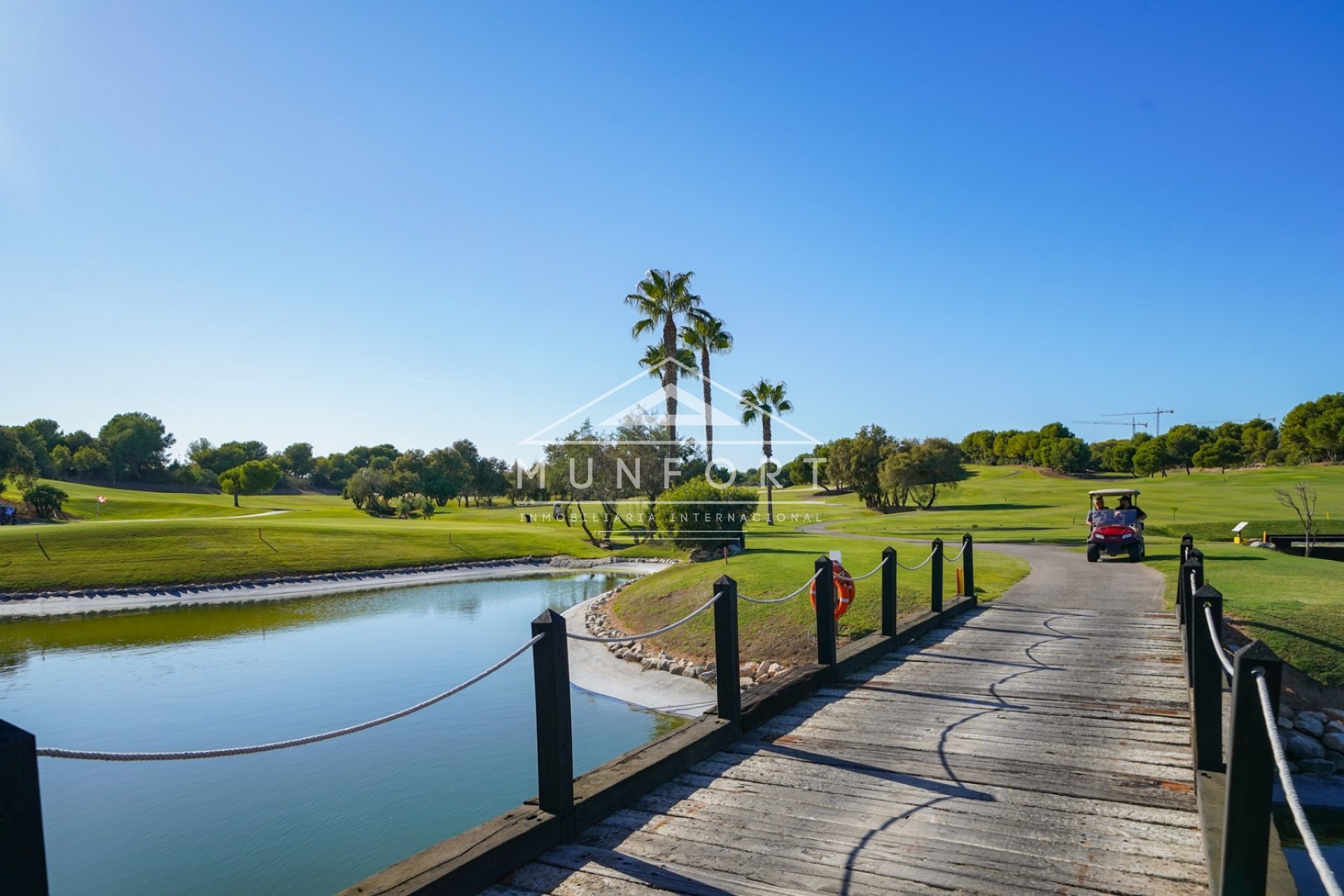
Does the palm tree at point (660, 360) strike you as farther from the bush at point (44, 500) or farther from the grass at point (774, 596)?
the bush at point (44, 500)

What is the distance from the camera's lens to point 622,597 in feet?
82.0

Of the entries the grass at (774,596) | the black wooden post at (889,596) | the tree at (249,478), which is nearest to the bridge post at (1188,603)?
the black wooden post at (889,596)

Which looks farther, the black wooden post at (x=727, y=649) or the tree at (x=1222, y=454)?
the tree at (x=1222, y=454)

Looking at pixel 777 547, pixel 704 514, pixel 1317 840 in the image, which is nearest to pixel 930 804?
pixel 1317 840

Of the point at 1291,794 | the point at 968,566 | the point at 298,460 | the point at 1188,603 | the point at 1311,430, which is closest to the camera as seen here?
the point at 1291,794

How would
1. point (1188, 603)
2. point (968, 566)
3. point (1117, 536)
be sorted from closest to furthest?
point (1188, 603), point (968, 566), point (1117, 536)

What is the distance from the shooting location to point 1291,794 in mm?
2979

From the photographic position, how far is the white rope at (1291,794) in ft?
8.66

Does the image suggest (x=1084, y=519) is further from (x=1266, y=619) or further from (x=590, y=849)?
(x=590, y=849)

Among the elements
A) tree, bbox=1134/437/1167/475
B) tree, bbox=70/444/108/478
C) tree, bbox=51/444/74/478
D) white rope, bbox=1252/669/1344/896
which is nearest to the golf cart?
white rope, bbox=1252/669/1344/896

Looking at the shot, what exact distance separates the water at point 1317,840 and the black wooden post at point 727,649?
5.46 m

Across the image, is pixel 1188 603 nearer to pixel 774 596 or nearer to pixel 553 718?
pixel 553 718

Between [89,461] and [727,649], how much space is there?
4268 inches

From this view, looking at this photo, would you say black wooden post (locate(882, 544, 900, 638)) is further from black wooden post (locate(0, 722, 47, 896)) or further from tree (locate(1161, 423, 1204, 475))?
tree (locate(1161, 423, 1204, 475))
